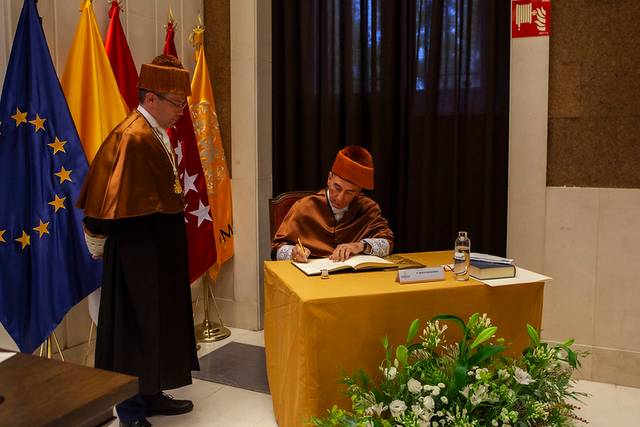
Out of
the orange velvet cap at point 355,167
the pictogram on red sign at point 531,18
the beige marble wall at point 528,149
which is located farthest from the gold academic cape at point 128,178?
the pictogram on red sign at point 531,18

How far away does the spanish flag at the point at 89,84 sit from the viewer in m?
2.82

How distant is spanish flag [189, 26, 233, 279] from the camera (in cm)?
361

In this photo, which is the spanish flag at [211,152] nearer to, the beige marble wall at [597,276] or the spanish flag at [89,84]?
the spanish flag at [89,84]

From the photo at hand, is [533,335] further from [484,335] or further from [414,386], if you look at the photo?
[414,386]

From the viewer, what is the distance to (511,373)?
169 centimetres

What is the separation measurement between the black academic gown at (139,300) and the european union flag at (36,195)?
1.39ft

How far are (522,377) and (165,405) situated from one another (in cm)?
167

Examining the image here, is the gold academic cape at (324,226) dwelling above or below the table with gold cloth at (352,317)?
above

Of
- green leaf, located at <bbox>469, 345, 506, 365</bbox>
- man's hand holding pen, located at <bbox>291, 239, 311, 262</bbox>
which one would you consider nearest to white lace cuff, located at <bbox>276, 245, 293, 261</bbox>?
man's hand holding pen, located at <bbox>291, 239, 311, 262</bbox>

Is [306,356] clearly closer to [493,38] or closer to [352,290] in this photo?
[352,290]

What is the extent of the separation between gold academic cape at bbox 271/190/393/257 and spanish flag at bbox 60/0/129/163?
109cm

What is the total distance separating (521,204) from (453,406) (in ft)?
6.03

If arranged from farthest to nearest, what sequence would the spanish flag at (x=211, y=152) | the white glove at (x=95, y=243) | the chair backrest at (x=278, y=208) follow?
the spanish flag at (x=211, y=152)
the chair backrest at (x=278, y=208)
the white glove at (x=95, y=243)

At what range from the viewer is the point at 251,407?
2.67 metres
